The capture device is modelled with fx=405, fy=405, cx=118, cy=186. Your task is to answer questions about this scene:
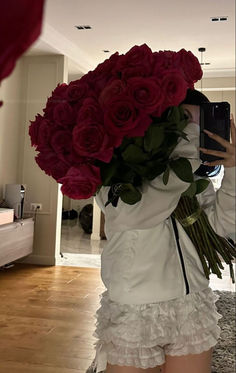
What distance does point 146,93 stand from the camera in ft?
2.11

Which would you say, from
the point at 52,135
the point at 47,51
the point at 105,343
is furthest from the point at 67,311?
the point at 47,51

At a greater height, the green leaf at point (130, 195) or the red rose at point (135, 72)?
the red rose at point (135, 72)

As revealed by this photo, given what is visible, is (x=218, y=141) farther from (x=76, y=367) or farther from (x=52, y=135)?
(x=76, y=367)

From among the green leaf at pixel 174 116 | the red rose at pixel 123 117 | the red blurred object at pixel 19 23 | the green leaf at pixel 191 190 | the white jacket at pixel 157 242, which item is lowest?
the white jacket at pixel 157 242

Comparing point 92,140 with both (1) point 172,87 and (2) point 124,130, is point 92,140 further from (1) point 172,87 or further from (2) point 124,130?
(1) point 172,87

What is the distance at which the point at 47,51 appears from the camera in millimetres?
4227

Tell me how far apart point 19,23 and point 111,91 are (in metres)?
0.51

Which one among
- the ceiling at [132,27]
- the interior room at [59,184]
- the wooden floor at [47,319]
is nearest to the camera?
the wooden floor at [47,319]

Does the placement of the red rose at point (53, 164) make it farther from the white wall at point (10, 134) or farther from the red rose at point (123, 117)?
the white wall at point (10, 134)

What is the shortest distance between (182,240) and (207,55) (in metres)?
4.16

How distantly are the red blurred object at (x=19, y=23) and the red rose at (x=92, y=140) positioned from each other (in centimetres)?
46

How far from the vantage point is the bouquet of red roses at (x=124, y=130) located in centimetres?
65

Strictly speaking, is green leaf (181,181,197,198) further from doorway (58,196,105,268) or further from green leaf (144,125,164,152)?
doorway (58,196,105,268)

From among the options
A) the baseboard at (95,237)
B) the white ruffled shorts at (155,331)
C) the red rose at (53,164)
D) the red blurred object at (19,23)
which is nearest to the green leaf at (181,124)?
the red rose at (53,164)
